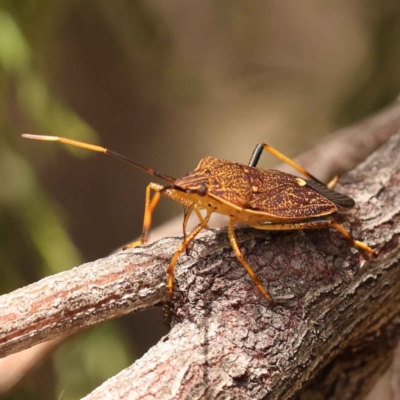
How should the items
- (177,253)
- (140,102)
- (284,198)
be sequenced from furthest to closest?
(140,102)
(284,198)
(177,253)

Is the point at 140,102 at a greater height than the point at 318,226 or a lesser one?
greater

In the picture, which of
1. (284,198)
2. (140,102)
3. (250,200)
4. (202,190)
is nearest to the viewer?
(202,190)

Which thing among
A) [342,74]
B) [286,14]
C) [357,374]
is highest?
[286,14]

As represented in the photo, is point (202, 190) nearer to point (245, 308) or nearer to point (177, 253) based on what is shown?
point (177, 253)

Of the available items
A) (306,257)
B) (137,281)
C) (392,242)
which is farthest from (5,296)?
(392,242)

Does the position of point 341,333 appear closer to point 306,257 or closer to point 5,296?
point 306,257

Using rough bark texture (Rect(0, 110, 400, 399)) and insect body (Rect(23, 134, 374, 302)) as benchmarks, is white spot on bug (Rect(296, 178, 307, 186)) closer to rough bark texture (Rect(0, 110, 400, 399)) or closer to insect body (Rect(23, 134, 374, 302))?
insect body (Rect(23, 134, 374, 302))

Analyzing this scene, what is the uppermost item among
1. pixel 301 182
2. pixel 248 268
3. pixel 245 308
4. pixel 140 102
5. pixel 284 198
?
pixel 140 102

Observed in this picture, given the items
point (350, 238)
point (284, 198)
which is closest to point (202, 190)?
point (284, 198)
